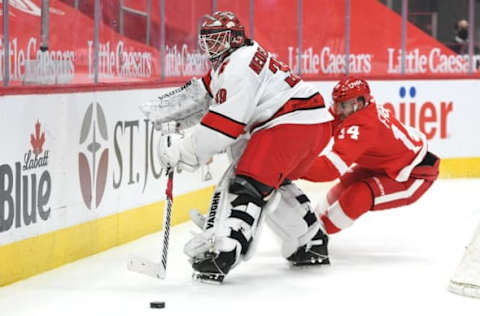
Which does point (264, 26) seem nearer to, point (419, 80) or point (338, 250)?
point (419, 80)

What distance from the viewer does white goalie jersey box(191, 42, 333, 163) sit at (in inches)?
186

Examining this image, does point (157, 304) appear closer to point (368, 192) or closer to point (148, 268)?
point (148, 268)

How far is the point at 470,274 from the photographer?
4480mm

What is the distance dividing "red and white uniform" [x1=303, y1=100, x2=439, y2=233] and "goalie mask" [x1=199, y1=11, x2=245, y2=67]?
35.6 inches

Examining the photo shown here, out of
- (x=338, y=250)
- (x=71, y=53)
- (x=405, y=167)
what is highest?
(x=71, y=53)

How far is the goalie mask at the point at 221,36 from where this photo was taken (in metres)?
4.87

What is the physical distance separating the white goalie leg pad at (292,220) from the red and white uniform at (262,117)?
0.54 feet

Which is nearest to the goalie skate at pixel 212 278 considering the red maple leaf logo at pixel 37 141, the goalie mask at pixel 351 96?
the red maple leaf logo at pixel 37 141

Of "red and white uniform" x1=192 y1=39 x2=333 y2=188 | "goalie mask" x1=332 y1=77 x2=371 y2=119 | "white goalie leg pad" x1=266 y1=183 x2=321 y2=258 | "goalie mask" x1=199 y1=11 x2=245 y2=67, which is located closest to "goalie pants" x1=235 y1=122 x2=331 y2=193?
"red and white uniform" x1=192 y1=39 x2=333 y2=188

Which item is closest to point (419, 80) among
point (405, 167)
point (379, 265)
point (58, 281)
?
point (405, 167)

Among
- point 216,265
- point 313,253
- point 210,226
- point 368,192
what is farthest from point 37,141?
point 368,192

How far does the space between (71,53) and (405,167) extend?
5.44 feet

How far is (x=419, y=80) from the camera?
9539mm

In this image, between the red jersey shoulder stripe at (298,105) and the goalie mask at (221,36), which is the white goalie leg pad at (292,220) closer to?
the red jersey shoulder stripe at (298,105)
